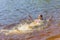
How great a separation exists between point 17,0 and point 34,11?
5986 mm

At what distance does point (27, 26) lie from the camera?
1333 centimetres

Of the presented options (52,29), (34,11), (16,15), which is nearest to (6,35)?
(52,29)

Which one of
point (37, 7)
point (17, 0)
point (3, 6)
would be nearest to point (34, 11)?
point (37, 7)

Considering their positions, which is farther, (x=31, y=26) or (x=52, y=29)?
(x=31, y=26)

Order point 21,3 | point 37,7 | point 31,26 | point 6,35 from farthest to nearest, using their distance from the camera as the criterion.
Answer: point 21,3, point 37,7, point 31,26, point 6,35

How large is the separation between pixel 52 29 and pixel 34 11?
724 cm

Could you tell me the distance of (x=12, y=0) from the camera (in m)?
25.2

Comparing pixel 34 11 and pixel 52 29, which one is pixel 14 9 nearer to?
pixel 34 11

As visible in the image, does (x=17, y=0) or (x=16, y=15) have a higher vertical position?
(x=17, y=0)

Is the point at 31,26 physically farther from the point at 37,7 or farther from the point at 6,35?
the point at 37,7

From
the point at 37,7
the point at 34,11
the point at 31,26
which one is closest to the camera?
the point at 31,26

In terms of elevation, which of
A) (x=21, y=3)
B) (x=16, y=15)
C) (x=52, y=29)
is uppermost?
(x=21, y=3)

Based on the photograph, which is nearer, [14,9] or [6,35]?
[6,35]

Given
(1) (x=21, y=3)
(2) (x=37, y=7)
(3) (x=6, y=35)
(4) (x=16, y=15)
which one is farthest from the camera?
(1) (x=21, y=3)
